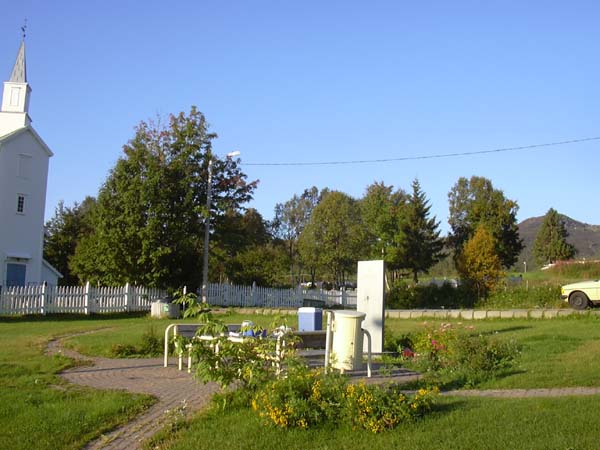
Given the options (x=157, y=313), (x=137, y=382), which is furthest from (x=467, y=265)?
(x=137, y=382)

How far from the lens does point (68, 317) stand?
24.8m

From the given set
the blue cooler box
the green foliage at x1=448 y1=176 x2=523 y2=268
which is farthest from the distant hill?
the blue cooler box

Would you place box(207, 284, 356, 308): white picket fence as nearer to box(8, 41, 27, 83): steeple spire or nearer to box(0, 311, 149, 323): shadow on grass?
box(0, 311, 149, 323): shadow on grass

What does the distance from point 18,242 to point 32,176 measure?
3.74 meters

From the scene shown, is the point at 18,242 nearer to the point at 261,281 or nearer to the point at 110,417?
the point at 261,281

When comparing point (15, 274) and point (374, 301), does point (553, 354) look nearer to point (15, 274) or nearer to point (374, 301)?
point (374, 301)

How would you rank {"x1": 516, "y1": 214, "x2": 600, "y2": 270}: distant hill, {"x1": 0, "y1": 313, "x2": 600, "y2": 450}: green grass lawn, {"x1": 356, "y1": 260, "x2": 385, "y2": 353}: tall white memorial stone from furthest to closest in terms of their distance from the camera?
{"x1": 516, "y1": 214, "x2": 600, "y2": 270}: distant hill → {"x1": 356, "y1": 260, "x2": 385, "y2": 353}: tall white memorial stone → {"x1": 0, "y1": 313, "x2": 600, "y2": 450}: green grass lawn

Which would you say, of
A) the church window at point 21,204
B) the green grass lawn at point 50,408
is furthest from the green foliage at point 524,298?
the church window at point 21,204

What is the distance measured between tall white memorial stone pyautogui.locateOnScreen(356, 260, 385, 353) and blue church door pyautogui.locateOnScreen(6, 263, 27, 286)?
89.8ft

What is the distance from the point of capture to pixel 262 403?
21.4 feet

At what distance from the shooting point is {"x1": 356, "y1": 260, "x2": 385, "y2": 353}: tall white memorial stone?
12.4 meters

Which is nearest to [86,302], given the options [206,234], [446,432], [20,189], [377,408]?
[206,234]

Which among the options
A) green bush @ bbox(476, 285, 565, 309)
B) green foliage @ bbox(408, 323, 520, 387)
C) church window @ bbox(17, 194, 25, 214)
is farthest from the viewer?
church window @ bbox(17, 194, 25, 214)

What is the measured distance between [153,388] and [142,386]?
0.77 ft
